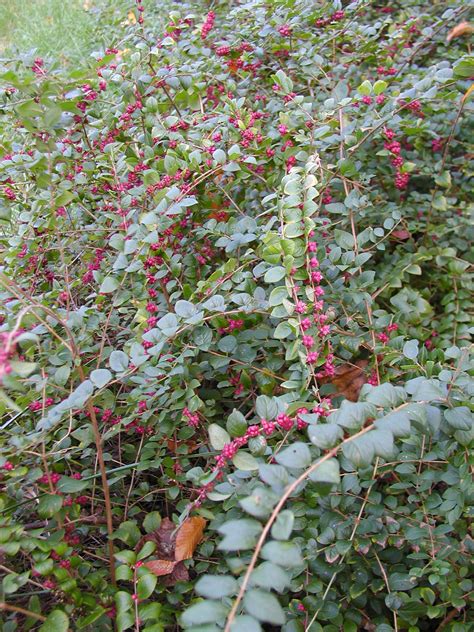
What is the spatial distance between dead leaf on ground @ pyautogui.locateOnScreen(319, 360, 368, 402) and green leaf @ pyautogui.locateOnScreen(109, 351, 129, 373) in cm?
56

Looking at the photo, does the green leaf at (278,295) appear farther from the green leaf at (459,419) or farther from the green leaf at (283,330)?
the green leaf at (459,419)

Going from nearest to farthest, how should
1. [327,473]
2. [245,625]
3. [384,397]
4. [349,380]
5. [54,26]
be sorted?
[245,625], [327,473], [384,397], [349,380], [54,26]

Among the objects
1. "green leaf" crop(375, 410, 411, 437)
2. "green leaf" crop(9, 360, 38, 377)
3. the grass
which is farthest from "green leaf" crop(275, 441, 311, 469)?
the grass

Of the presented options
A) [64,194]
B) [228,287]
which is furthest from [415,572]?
[64,194]

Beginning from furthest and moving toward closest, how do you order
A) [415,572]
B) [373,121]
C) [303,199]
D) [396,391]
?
1. [373,121]
2. [303,199]
3. [415,572]
4. [396,391]

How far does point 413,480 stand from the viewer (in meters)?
1.08

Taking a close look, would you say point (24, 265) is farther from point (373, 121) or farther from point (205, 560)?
point (373, 121)

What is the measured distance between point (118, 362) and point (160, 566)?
1.28 ft

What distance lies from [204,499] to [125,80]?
1121 mm

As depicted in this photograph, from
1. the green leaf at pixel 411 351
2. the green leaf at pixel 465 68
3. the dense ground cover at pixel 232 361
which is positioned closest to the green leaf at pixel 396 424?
the dense ground cover at pixel 232 361

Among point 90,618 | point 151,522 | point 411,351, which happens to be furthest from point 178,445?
point 411,351

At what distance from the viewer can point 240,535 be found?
25.0 inches

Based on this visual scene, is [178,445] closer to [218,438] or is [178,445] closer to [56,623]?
[218,438]

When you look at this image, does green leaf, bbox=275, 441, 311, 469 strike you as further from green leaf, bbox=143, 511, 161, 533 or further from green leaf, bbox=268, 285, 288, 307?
green leaf, bbox=143, 511, 161, 533
